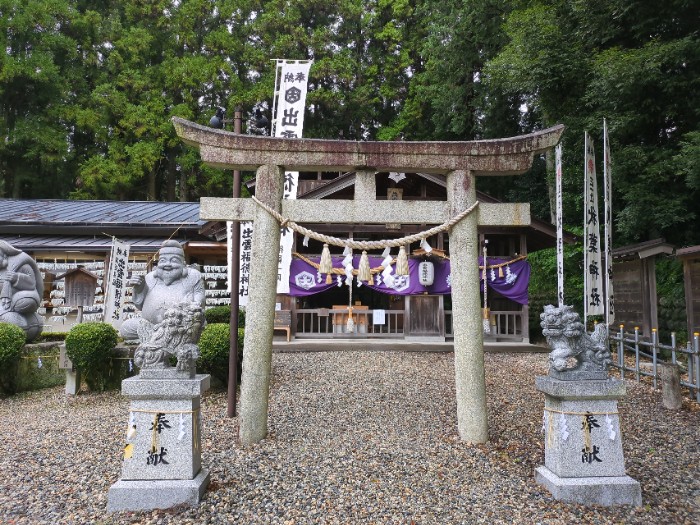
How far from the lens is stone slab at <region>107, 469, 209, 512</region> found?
3545 mm

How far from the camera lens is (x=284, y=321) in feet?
40.4

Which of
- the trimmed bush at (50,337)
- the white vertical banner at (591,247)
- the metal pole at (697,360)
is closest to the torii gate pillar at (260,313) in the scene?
the trimmed bush at (50,337)

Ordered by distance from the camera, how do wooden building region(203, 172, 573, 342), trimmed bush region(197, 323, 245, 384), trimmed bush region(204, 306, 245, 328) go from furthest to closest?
wooden building region(203, 172, 573, 342) → trimmed bush region(204, 306, 245, 328) → trimmed bush region(197, 323, 245, 384)

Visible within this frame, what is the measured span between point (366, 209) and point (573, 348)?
263 cm

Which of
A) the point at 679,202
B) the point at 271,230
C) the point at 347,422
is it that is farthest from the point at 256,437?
the point at 679,202

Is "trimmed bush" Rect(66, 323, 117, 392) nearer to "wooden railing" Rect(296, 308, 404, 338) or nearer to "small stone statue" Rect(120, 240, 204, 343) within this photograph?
"small stone statue" Rect(120, 240, 204, 343)

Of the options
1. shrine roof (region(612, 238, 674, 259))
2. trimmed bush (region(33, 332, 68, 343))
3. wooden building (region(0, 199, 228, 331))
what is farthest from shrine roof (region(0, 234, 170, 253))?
shrine roof (region(612, 238, 674, 259))

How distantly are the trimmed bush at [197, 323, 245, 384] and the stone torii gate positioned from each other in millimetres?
1974

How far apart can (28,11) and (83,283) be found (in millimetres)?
15253

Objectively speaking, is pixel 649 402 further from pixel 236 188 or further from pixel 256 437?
pixel 236 188

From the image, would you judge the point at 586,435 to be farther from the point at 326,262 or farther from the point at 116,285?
the point at 116,285

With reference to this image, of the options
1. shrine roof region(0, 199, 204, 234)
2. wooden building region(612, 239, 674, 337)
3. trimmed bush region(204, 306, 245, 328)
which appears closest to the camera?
trimmed bush region(204, 306, 245, 328)

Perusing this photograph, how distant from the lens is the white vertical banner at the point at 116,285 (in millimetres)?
9297

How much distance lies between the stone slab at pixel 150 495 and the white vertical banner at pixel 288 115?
744 cm
